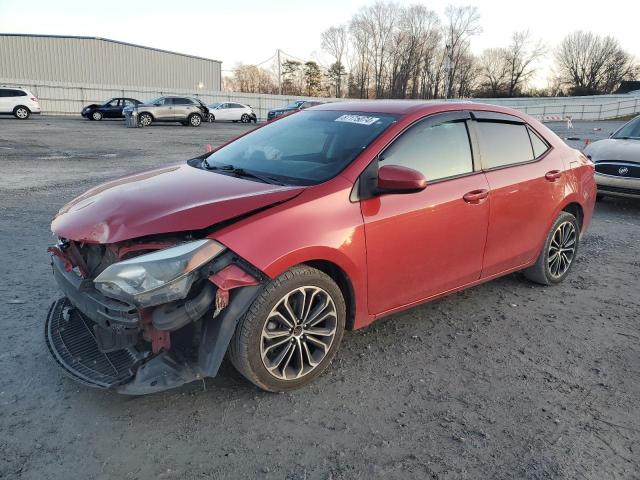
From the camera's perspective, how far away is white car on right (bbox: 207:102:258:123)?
3362 centimetres

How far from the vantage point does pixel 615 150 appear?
811 cm

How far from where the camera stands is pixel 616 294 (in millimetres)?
4609

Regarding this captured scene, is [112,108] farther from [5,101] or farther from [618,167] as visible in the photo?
[618,167]

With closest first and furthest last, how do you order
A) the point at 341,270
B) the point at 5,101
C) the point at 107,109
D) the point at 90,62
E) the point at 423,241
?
the point at 341,270
the point at 423,241
the point at 5,101
the point at 107,109
the point at 90,62

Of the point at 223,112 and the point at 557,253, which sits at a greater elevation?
the point at 223,112

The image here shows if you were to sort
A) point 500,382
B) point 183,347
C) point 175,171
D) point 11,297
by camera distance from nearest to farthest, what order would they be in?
point 183,347, point 500,382, point 175,171, point 11,297

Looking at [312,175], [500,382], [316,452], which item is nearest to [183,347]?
[316,452]

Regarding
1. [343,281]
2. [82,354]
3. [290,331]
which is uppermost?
[343,281]

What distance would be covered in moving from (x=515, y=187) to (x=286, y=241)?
85.3 inches

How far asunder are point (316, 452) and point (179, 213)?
4.61 ft

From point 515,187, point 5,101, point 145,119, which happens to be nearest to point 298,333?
point 515,187

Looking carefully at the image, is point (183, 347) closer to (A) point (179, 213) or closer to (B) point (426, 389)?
(A) point (179, 213)

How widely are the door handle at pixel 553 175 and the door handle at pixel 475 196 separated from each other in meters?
0.93

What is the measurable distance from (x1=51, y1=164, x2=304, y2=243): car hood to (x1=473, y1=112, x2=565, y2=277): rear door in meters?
1.71
